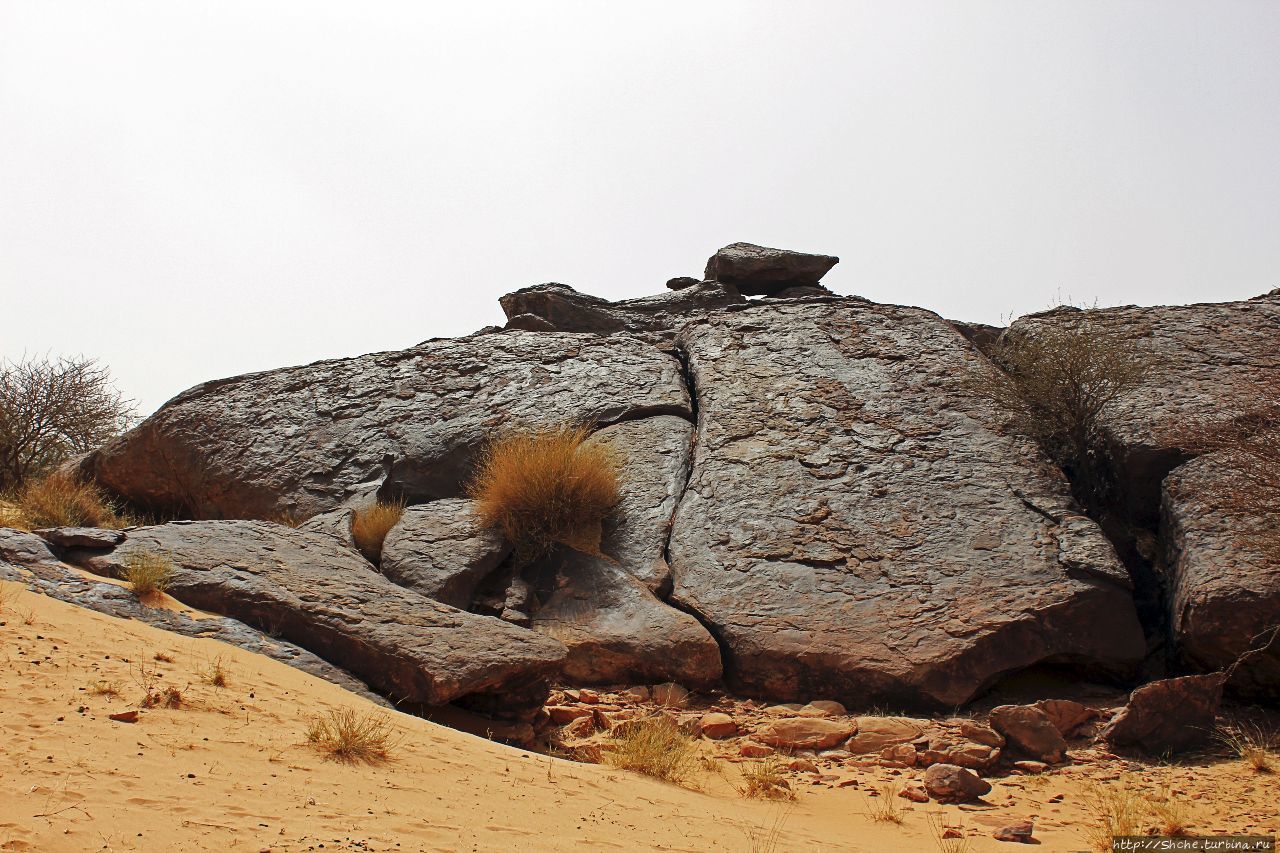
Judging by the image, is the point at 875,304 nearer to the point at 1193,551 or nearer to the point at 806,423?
the point at 806,423

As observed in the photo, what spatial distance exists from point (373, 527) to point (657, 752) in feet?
12.3

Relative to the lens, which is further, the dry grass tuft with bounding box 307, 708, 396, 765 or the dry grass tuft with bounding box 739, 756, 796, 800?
the dry grass tuft with bounding box 739, 756, 796, 800

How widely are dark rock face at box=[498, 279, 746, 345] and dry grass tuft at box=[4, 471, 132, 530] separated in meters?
4.64

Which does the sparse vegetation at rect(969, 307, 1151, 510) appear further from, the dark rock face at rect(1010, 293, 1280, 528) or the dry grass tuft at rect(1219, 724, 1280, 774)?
the dry grass tuft at rect(1219, 724, 1280, 774)

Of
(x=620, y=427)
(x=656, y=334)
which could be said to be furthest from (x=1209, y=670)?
(x=656, y=334)

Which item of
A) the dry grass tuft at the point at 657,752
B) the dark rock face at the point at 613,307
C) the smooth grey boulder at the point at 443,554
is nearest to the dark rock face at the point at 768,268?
the dark rock face at the point at 613,307

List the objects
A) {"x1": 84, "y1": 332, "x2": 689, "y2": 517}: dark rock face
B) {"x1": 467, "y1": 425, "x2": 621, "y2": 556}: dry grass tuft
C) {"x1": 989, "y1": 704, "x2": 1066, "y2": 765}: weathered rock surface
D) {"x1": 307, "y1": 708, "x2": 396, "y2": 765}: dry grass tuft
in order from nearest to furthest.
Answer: {"x1": 307, "y1": 708, "x2": 396, "y2": 765}: dry grass tuft → {"x1": 989, "y1": 704, "x2": 1066, "y2": 765}: weathered rock surface → {"x1": 467, "y1": 425, "x2": 621, "y2": 556}: dry grass tuft → {"x1": 84, "y1": 332, "x2": 689, "y2": 517}: dark rock face

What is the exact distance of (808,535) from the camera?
21.7 ft

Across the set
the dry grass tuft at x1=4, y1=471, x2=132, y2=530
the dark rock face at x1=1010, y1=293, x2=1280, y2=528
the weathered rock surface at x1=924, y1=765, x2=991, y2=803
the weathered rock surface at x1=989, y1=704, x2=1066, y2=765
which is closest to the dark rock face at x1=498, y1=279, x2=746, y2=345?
the dark rock face at x1=1010, y1=293, x2=1280, y2=528

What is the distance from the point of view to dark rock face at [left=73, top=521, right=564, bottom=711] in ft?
16.4

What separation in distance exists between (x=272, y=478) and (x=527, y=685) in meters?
4.42

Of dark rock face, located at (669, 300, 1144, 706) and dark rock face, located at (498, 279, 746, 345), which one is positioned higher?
dark rock face, located at (498, 279, 746, 345)

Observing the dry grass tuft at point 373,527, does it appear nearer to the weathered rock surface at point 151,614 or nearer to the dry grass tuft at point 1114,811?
the weathered rock surface at point 151,614

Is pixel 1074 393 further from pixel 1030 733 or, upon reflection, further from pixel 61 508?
pixel 61 508
